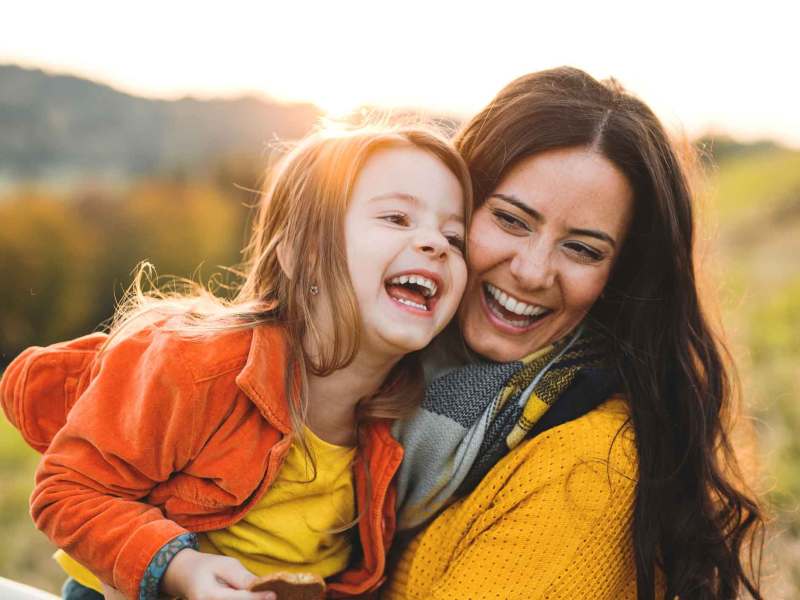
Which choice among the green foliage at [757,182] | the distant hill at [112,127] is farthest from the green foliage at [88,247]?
the green foliage at [757,182]

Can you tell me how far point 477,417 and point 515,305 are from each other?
0.32 m

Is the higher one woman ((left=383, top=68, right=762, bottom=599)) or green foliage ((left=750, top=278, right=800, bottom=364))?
woman ((left=383, top=68, right=762, bottom=599))

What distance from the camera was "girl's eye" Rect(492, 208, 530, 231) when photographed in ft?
6.90

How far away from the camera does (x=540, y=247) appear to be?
208 cm

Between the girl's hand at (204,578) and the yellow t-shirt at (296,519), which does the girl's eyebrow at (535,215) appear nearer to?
the yellow t-shirt at (296,519)

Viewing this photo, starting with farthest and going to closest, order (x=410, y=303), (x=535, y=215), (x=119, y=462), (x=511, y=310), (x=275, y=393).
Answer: (x=511, y=310)
(x=535, y=215)
(x=410, y=303)
(x=275, y=393)
(x=119, y=462)

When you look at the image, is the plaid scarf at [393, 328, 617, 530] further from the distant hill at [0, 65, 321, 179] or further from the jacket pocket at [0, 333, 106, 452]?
the distant hill at [0, 65, 321, 179]

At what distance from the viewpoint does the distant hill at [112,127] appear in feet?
24.5

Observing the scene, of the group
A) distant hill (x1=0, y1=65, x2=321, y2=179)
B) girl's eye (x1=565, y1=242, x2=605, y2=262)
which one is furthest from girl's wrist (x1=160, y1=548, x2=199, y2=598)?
distant hill (x1=0, y1=65, x2=321, y2=179)

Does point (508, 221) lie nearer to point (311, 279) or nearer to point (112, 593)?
point (311, 279)

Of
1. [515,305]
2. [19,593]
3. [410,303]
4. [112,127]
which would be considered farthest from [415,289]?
[112,127]

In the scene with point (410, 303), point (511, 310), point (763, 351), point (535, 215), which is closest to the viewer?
point (410, 303)

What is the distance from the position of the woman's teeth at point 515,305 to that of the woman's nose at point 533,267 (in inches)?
2.5

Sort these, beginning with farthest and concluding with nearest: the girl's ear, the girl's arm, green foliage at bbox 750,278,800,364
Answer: green foliage at bbox 750,278,800,364 → the girl's ear → the girl's arm
